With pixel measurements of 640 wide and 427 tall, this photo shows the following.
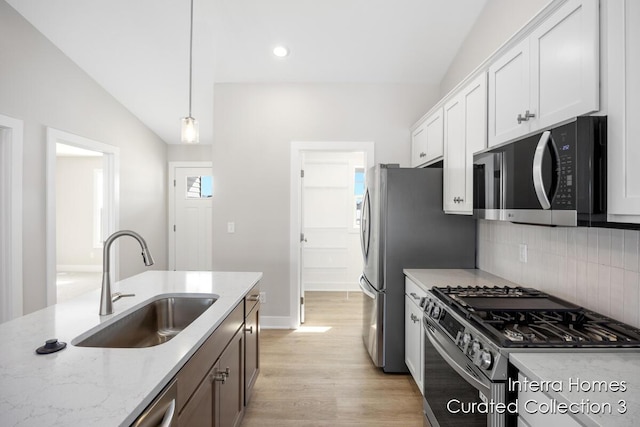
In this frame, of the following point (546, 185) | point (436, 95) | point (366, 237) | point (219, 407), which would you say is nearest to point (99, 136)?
point (366, 237)

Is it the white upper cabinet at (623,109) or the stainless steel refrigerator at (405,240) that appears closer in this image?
the white upper cabinet at (623,109)

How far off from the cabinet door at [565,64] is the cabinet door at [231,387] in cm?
185

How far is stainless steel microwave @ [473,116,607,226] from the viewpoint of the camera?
117cm

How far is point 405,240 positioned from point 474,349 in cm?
140

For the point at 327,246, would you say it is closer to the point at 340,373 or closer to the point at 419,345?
the point at 340,373

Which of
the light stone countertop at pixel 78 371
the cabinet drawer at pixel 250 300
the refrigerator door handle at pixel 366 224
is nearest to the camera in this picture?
the light stone countertop at pixel 78 371

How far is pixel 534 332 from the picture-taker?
133 cm

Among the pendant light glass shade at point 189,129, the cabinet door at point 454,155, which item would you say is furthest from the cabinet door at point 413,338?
the pendant light glass shade at point 189,129

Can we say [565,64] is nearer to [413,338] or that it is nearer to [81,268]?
[413,338]

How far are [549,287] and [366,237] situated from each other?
1.44 metres

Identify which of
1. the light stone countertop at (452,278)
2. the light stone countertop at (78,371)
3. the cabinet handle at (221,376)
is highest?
the light stone countertop at (452,278)

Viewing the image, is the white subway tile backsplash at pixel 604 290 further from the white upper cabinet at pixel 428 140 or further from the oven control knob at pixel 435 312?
the white upper cabinet at pixel 428 140

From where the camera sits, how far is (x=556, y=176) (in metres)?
1.29

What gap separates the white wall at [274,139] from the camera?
3.76m
